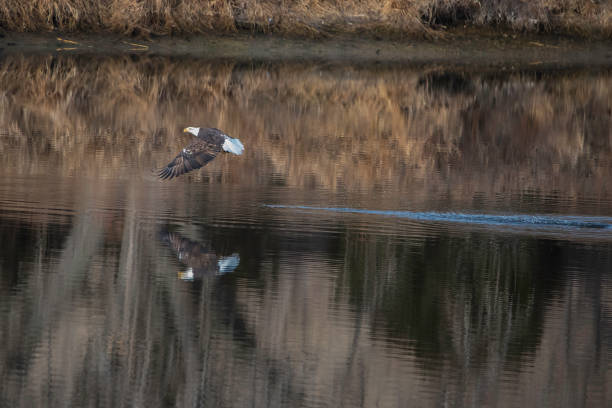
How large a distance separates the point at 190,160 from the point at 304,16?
20431 millimetres

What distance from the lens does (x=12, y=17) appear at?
3122cm

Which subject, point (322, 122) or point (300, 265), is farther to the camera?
point (322, 122)

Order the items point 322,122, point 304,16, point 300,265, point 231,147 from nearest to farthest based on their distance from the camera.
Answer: point 300,265 < point 231,147 < point 322,122 < point 304,16

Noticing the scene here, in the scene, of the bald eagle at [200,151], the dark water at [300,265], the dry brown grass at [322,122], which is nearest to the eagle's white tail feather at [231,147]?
the bald eagle at [200,151]

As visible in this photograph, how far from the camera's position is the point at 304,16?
32688mm

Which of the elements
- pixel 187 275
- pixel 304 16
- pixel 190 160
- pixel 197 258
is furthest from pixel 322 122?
pixel 304 16

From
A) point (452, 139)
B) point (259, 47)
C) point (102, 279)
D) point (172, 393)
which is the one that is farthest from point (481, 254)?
point (259, 47)

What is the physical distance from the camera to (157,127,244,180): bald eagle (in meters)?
12.6

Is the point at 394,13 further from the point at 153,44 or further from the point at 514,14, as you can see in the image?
the point at 153,44

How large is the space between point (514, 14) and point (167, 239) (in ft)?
80.9

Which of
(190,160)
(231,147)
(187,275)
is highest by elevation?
(231,147)

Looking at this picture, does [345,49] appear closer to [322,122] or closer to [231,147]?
[322,122]

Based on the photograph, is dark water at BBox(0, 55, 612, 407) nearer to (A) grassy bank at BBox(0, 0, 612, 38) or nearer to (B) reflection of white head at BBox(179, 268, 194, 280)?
(B) reflection of white head at BBox(179, 268, 194, 280)

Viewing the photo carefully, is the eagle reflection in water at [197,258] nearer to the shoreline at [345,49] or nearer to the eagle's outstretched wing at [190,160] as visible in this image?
the eagle's outstretched wing at [190,160]
